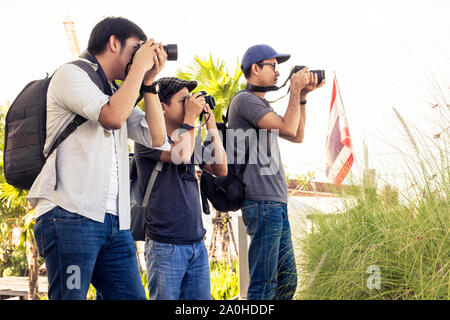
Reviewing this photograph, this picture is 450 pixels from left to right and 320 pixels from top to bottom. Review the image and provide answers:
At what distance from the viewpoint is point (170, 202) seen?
2334 mm

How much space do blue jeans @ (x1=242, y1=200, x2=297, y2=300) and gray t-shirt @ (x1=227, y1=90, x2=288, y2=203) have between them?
7cm

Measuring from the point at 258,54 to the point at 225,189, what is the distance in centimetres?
86

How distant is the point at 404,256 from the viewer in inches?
82.6

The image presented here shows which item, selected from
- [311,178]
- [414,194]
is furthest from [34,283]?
[414,194]

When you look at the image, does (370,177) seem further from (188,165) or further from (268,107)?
(188,165)

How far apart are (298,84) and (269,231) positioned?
2.77 feet

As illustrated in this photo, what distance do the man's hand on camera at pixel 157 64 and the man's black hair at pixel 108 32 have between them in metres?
0.09

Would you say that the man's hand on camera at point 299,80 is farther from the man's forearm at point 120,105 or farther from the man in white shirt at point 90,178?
the man's forearm at point 120,105

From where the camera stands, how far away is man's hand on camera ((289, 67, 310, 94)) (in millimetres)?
2938

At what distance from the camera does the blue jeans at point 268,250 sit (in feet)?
9.09

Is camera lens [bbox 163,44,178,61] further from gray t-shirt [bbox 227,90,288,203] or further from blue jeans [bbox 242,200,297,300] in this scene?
blue jeans [bbox 242,200,297,300]

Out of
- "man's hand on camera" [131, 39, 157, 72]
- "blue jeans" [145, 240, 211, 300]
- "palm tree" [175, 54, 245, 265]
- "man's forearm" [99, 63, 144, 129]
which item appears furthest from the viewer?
"palm tree" [175, 54, 245, 265]

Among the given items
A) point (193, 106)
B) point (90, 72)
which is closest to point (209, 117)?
point (193, 106)

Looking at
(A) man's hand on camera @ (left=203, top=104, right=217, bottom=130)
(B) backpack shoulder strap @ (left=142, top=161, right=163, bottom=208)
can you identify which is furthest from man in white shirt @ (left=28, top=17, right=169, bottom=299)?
(A) man's hand on camera @ (left=203, top=104, right=217, bottom=130)
